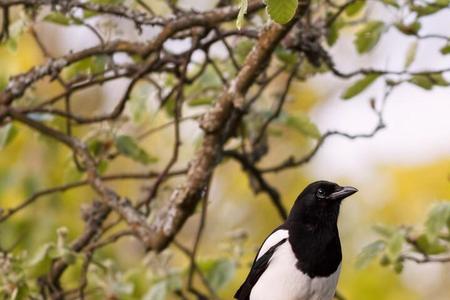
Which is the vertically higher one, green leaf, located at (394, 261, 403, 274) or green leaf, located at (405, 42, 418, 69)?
green leaf, located at (405, 42, 418, 69)

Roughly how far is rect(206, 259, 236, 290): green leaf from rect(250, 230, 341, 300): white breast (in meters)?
0.95

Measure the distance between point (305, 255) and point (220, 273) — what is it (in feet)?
3.99

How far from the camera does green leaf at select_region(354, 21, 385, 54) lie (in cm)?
526

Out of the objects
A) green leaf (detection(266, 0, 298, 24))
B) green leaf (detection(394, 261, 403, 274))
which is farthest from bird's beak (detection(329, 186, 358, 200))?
green leaf (detection(266, 0, 298, 24))

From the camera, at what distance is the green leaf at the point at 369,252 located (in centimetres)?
512

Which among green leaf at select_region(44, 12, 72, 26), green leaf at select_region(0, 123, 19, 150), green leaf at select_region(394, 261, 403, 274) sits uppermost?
green leaf at select_region(44, 12, 72, 26)

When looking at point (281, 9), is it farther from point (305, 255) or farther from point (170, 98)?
point (170, 98)

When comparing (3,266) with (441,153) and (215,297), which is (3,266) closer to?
(215,297)

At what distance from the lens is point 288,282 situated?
4.71 m

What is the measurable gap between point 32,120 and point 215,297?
1.18m

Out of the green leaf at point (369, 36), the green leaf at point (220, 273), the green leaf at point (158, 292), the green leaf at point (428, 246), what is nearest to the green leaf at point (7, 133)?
the green leaf at point (158, 292)

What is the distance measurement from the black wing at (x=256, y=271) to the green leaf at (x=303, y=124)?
3.37 ft

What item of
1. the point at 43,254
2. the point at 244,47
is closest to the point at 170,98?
the point at 244,47

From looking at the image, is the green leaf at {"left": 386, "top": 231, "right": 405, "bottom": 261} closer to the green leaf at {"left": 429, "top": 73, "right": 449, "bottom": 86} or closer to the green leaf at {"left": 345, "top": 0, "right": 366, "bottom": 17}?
the green leaf at {"left": 429, "top": 73, "right": 449, "bottom": 86}
